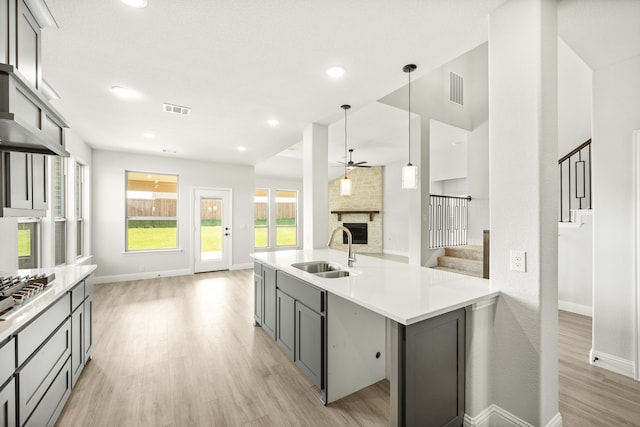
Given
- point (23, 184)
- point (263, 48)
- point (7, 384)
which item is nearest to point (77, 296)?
point (23, 184)

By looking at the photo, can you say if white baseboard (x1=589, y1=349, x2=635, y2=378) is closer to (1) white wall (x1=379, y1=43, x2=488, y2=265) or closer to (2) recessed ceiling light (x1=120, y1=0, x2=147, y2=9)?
(1) white wall (x1=379, y1=43, x2=488, y2=265)

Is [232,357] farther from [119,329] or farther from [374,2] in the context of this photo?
[374,2]

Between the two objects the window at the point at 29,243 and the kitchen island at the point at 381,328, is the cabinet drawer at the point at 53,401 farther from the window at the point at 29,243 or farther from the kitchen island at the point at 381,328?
the window at the point at 29,243

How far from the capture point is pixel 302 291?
235cm

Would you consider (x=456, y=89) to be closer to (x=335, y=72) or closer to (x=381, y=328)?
(x=335, y=72)

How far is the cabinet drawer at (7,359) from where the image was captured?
1.25 metres

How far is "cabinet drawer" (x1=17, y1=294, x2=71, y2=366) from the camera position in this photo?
144 centimetres

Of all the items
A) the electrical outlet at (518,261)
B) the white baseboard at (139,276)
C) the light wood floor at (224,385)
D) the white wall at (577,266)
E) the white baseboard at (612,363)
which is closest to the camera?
the electrical outlet at (518,261)

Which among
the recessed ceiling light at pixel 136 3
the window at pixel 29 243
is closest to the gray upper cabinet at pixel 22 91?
the recessed ceiling light at pixel 136 3

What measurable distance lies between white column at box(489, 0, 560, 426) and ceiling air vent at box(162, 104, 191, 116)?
3.25m

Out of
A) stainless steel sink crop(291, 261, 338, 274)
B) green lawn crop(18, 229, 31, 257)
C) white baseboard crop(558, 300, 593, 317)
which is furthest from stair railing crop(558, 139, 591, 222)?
green lawn crop(18, 229, 31, 257)

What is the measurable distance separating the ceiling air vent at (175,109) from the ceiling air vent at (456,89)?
4676 millimetres

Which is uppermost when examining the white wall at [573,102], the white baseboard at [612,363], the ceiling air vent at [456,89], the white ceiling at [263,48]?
the ceiling air vent at [456,89]

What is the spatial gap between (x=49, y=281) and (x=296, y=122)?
10.2 feet
